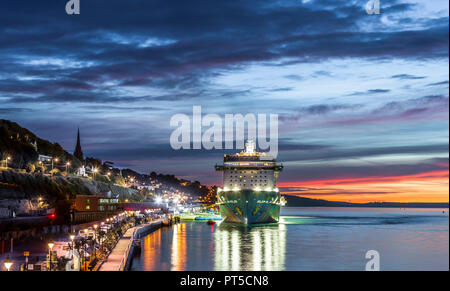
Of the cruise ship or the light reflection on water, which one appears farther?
the cruise ship

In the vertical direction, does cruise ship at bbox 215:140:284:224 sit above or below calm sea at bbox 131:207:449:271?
above

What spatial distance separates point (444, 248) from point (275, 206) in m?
43.2

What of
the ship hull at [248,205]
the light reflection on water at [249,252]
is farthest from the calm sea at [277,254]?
the ship hull at [248,205]

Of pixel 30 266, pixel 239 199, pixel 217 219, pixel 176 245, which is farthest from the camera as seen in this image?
pixel 217 219

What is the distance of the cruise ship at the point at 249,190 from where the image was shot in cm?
10900

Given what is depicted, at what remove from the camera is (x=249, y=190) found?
352 ft

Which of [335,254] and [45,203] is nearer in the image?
[335,254]

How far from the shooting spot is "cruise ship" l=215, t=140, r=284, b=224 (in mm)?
109000

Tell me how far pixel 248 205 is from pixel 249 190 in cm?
347

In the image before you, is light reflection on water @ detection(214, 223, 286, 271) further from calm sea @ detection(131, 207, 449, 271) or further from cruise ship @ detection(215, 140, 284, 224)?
cruise ship @ detection(215, 140, 284, 224)

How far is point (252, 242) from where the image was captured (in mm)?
79125

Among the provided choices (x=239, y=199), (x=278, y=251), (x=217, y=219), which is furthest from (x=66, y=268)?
(x=217, y=219)

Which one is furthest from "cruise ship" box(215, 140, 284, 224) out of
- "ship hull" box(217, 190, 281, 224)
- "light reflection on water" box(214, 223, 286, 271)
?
"light reflection on water" box(214, 223, 286, 271)
